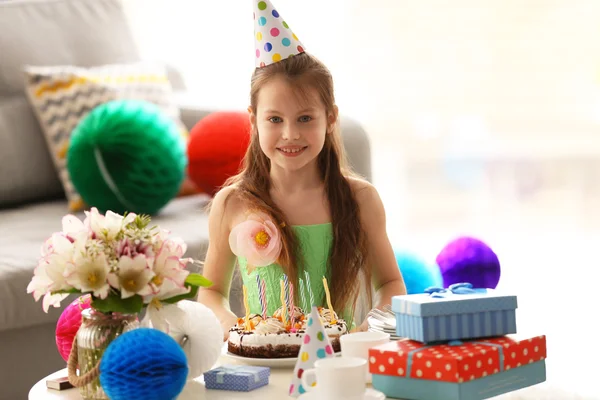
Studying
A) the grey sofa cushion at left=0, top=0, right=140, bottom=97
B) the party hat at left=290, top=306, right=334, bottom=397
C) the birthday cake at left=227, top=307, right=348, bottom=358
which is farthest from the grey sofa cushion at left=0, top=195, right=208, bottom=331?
the party hat at left=290, top=306, right=334, bottom=397

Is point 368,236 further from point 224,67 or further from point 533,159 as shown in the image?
point 533,159

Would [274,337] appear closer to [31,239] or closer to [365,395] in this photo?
[365,395]

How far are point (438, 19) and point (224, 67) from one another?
1669 millimetres

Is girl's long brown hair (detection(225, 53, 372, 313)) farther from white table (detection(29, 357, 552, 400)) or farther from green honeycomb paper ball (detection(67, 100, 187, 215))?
green honeycomb paper ball (detection(67, 100, 187, 215))

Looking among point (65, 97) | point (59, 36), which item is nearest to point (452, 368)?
point (65, 97)

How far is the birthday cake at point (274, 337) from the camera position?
151 cm

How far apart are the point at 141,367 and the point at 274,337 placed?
0.29m

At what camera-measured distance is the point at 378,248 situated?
189 cm

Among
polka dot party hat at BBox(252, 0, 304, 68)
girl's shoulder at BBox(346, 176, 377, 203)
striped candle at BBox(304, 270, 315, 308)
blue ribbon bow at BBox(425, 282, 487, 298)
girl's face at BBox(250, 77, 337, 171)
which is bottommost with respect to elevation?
striped candle at BBox(304, 270, 315, 308)

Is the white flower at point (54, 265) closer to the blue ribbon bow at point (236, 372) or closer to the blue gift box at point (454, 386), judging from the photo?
the blue ribbon bow at point (236, 372)

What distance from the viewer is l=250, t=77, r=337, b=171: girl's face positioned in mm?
1761

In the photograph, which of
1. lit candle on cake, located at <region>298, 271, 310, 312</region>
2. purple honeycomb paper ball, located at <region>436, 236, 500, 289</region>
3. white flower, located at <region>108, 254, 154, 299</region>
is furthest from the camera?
purple honeycomb paper ball, located at <region>436, 236, 500, 289</region>

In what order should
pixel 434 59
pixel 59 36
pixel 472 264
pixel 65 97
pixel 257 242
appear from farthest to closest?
pixel 434 59
pixel 59 36
pixel 65 97
pixel 472 264
pixel 257 242

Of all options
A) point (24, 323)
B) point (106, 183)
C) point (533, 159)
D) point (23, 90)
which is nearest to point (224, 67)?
point (23, 90)
